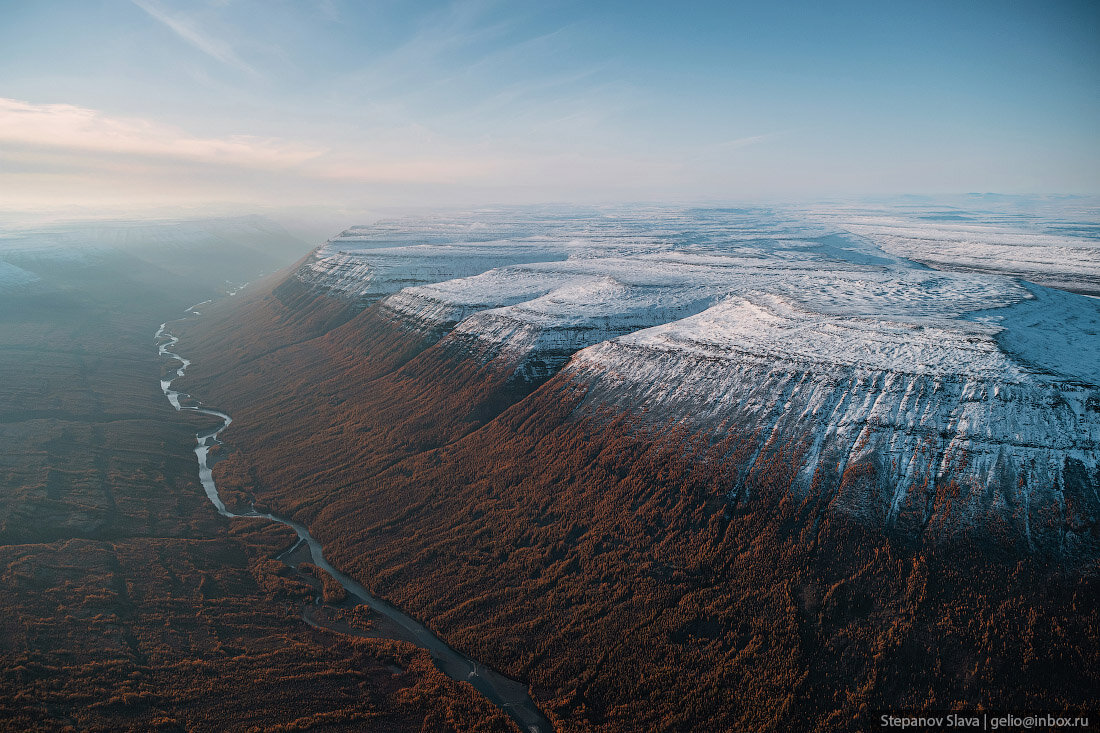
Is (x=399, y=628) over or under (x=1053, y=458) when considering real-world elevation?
under

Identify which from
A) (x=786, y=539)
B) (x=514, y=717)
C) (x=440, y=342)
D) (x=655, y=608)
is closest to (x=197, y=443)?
(x=440, y=342)

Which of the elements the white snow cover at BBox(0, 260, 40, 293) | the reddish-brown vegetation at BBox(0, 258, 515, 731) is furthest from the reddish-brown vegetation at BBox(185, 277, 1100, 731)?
the white snow cover at BBox(0, 260, 40, 293)

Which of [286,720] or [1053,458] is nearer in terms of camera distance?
[286,720]

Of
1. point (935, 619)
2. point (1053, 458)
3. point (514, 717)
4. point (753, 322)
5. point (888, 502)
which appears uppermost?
point (753, 322)

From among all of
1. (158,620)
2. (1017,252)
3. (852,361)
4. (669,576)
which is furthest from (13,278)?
(1017,252)

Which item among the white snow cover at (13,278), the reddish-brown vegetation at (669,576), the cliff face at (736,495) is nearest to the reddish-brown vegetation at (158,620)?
the reddish-brown vegetation at (669,576)

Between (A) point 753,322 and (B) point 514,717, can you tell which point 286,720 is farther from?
(A) point 753,322

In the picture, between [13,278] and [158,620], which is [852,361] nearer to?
[158,620]
